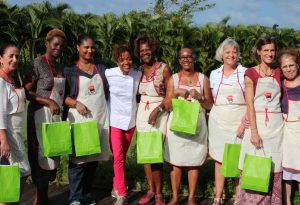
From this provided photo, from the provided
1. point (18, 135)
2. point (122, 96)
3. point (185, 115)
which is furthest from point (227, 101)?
point (18, 135)

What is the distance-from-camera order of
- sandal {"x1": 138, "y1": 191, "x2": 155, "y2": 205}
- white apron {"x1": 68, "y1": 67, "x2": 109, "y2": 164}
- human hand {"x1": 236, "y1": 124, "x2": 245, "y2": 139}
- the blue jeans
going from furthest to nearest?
sandal {"x1": 138, "y1": 191, "x2": 155, "y2": 205} → the blue jeans → white apron {"x1": 68, "y1": 67, "x2": 109, "y2": 164} → human hand {"x1": 236, "y1": 124, "x2": 245, "y2": 139}

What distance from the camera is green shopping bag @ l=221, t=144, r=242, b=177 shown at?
4.97m

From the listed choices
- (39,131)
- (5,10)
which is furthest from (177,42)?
(39,131)

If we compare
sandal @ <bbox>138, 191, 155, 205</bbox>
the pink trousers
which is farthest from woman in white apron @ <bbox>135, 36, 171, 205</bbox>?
sandal @ <bbox>138, 191, 155, 205</bbox>

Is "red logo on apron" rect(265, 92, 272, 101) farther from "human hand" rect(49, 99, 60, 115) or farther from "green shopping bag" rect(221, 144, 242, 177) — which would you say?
"human hand" rect(49, 99, 60, 115)

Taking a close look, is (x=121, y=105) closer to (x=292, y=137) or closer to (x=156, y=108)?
(x=156, y=108)

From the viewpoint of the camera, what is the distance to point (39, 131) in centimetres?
507

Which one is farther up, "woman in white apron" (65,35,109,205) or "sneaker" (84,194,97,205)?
"woman in white apron" (65,35,109,205)

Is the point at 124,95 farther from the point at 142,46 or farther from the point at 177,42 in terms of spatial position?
the point at 177,42

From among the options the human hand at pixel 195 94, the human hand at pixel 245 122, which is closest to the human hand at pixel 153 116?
the human hand at pixel 195 94

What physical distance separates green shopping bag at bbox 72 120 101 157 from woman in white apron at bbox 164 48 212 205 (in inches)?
33.4

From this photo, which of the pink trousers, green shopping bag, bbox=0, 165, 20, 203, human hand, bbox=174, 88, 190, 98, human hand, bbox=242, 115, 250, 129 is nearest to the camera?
green shopping bag, bbox=0, 165, 20, 203

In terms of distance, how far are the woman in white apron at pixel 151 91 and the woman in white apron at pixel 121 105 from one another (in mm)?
102

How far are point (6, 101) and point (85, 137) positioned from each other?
3.79 feet
